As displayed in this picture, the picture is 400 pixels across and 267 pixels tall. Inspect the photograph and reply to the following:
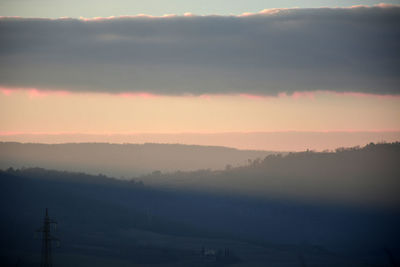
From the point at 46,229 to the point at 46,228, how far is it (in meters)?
0.59

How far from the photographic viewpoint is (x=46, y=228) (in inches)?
4380

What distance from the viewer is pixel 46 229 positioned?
11181cm
